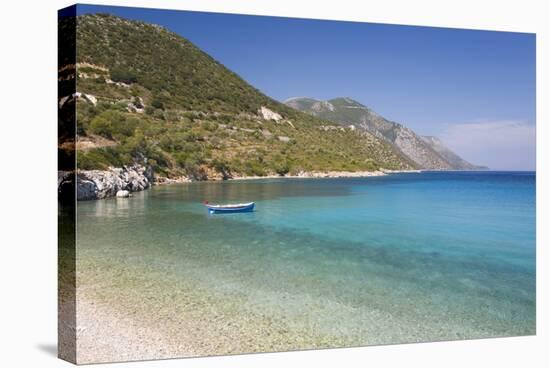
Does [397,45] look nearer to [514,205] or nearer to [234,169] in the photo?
[514,205]

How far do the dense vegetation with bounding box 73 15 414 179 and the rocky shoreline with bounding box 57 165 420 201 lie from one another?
0.21 m

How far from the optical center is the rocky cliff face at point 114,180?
8491 mm

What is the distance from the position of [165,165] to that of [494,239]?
812 centimetres

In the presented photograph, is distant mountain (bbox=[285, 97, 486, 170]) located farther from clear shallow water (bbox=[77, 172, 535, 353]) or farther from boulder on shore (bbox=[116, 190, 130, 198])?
boulder on shore (bbox=[116, 190, 130, 198])

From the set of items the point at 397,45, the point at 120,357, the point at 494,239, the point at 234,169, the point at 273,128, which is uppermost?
the point at 397,45

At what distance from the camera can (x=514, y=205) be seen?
28.6 feet

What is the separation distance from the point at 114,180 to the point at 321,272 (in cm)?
639

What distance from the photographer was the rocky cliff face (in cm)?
849

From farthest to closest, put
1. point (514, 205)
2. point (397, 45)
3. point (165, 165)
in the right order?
point (165, 165), point (514, 205), point (397, 45)

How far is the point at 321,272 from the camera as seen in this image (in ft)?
19.7

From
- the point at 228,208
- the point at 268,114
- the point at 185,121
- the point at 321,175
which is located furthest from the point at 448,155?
the point at 185,121

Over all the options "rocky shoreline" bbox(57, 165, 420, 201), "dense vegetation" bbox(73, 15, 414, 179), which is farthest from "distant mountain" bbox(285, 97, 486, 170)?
"rocky shoreline" bbox(57, 165, 420, 201)

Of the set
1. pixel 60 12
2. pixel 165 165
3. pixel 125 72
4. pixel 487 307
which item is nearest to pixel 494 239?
pixel 487 307

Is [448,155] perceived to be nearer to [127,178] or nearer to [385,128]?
[385,128]
